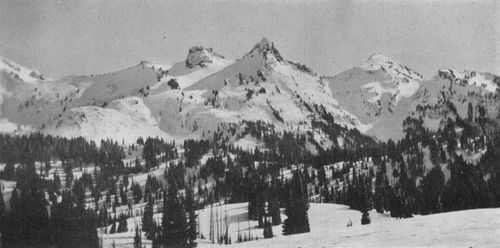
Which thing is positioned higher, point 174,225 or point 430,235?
point 174,225

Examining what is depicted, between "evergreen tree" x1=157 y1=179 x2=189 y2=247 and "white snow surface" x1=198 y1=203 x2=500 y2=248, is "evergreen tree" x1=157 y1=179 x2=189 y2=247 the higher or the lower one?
the higher one

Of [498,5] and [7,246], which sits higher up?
[498,5]

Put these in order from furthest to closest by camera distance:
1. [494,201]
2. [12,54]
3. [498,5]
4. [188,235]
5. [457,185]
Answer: [457,185], [494,201], [188,235], [12,54], [498,5]

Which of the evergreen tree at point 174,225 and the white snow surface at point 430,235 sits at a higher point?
the evergreen tree at point 174,225

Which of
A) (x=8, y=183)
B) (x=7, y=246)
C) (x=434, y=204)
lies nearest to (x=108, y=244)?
(x=7, y=246)

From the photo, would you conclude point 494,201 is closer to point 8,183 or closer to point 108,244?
point 108,244

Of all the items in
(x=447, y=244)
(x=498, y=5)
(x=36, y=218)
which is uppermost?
(x=498, y=5)

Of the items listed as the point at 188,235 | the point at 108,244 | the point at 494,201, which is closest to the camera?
the point at 188,235

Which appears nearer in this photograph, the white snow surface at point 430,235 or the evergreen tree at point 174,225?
the white snow surface at point 430,235

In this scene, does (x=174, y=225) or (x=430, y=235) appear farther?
(x=174, y=225)

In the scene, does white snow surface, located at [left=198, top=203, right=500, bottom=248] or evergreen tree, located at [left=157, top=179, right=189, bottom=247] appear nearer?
white snow surface, located at [left=198, top=203, right=500, bottom=248]

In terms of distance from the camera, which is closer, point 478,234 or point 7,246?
point 478,234
